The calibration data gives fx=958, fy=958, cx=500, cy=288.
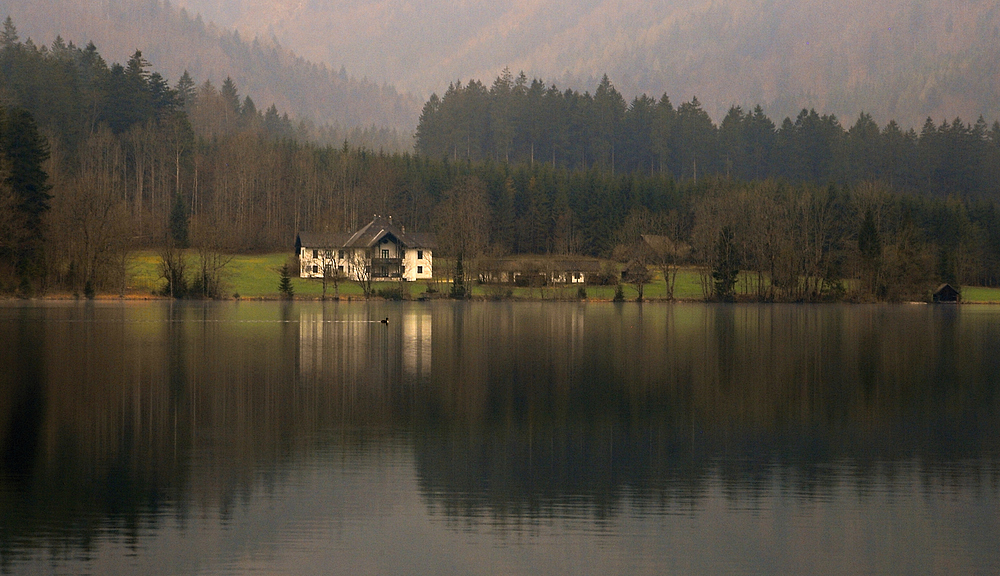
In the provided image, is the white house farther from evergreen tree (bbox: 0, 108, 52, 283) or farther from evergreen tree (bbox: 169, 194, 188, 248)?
evergreen tree (bbox: 0, 108, 52, 283)

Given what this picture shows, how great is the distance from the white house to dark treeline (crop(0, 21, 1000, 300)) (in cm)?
566

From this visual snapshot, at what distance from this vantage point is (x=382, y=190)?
166625 mm

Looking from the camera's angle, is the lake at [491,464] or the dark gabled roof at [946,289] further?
the dark gabled roof at [946,289]

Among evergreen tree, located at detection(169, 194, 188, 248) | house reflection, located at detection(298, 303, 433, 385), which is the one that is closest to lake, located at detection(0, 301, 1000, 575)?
house reflection, located at detection(298, 303, 433, 385)

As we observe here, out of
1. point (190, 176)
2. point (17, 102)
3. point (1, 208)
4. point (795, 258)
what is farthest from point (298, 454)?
point (190, 176)

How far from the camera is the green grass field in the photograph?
109750 millimetres

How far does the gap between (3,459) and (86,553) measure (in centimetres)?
667

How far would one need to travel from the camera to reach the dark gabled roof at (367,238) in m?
134

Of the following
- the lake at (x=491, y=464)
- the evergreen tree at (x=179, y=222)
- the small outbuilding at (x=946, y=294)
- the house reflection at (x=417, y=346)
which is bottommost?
the lake at (x=491, y=464)

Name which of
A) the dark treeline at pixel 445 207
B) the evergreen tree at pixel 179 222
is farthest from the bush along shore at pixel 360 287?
the evergreen tree at pixel 179 222

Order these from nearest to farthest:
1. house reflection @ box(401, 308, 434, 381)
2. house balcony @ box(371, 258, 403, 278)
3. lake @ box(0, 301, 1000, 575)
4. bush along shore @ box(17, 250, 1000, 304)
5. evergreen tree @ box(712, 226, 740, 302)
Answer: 1. lake @ box(0, 301, 1000, 575)
2. house reflection @ box(401, 308, 434, 381)
3. bush along shore @ box(17, 250, 1000, 304)
4. evergreen tree @ box(712, 226, 740, 302)
5. house balcony @ box(371, 258, 403, 278)

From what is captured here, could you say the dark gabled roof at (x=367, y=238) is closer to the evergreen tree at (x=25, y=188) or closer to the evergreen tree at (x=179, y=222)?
the evergreen tree at (x=179, y=222)

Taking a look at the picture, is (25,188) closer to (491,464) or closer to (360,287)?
(360,287)

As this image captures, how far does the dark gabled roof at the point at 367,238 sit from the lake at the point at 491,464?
94.3 meters
